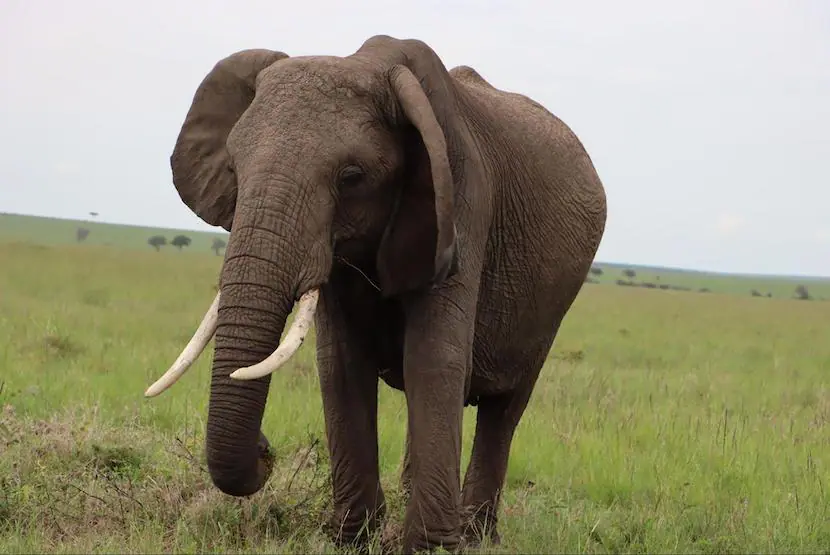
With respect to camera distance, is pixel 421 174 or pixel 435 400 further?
pixel 435 400

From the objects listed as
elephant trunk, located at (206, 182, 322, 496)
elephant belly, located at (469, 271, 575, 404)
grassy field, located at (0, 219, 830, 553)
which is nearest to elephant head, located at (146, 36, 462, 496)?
elephant trunk, located at (206, 182, 322, 496)

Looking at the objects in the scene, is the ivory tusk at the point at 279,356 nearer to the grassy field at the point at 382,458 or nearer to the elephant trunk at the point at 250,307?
the elephant trunk at the point at 250,307

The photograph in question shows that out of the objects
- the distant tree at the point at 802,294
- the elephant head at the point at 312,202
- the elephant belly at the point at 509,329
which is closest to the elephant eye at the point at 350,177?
the elephant head at the point at 312,202

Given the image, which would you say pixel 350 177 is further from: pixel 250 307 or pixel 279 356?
pixel 279 356

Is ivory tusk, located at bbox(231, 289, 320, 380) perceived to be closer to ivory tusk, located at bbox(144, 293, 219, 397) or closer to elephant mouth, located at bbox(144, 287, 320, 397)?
elephant mouth, located at bbox(144, 287, 320, 397)

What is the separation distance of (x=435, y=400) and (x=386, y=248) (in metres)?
0.67

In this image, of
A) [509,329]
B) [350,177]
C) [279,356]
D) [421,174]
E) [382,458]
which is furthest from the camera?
[382,458]

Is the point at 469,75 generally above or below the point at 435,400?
above

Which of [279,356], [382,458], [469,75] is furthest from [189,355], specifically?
[382,458]

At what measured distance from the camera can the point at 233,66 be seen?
470cm

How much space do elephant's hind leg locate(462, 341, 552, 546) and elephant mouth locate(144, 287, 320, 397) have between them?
2.00 m

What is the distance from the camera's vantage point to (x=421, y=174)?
4.26m

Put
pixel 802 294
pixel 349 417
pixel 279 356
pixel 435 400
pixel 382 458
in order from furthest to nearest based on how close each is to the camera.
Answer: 1. pixel 802 294
2. pixel 382 458
3. pixel 349 417
4. pixel 435 400
5. pixel 279 356

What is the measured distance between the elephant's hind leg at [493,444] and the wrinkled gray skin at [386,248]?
0.01 m
